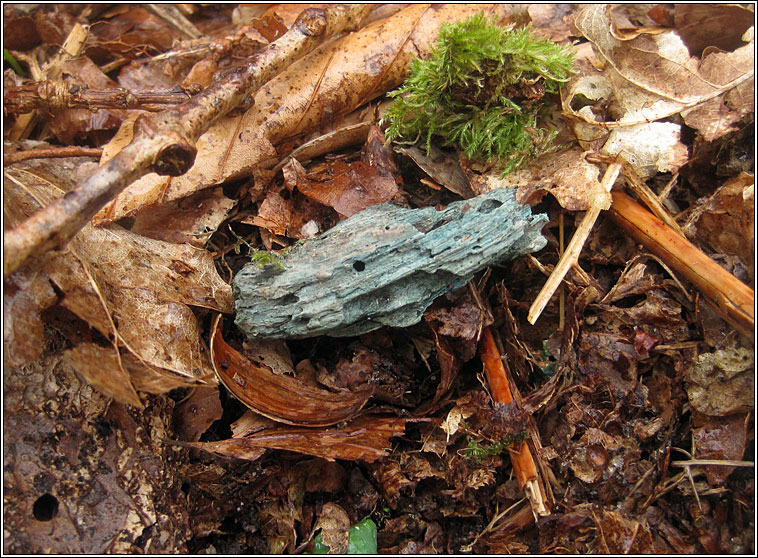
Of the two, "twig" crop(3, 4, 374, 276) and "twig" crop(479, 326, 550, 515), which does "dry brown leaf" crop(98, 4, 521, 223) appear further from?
"twig" crop(479, 326, 550, 515)

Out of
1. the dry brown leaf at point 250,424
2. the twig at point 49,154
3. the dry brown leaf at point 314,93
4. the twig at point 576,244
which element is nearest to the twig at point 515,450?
the twig at point 576,244

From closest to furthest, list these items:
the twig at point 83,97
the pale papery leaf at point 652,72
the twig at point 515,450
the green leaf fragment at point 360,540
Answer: the twig at point 515,450, the green leaf fragment at point 360,540, the pale papery leaf at point 652,72, the twig at point 83,97

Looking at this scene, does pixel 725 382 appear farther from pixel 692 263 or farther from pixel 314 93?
pixel 314 93

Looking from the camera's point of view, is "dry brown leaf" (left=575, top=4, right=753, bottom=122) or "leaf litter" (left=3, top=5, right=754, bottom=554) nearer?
"leaf litter" (left=3, top=5, right=754, bottom=554)

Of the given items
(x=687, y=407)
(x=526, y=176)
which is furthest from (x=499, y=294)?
(x=687, y=407)

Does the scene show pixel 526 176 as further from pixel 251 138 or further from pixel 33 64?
pixel 33 64

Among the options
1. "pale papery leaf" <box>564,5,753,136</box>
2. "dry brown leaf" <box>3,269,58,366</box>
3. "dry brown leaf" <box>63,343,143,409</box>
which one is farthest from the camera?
"pale papery leaf" <box>564,5,753,136</box>

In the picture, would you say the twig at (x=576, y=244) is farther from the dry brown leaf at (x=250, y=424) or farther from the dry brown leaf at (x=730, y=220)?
the dry brown leaf at (x=250, y=424)

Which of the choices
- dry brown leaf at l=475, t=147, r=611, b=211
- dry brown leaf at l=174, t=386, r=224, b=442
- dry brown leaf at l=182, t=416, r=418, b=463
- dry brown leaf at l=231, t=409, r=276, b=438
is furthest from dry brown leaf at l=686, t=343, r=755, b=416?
dry brown leaf at l=174, t=386, r=224, b=442
